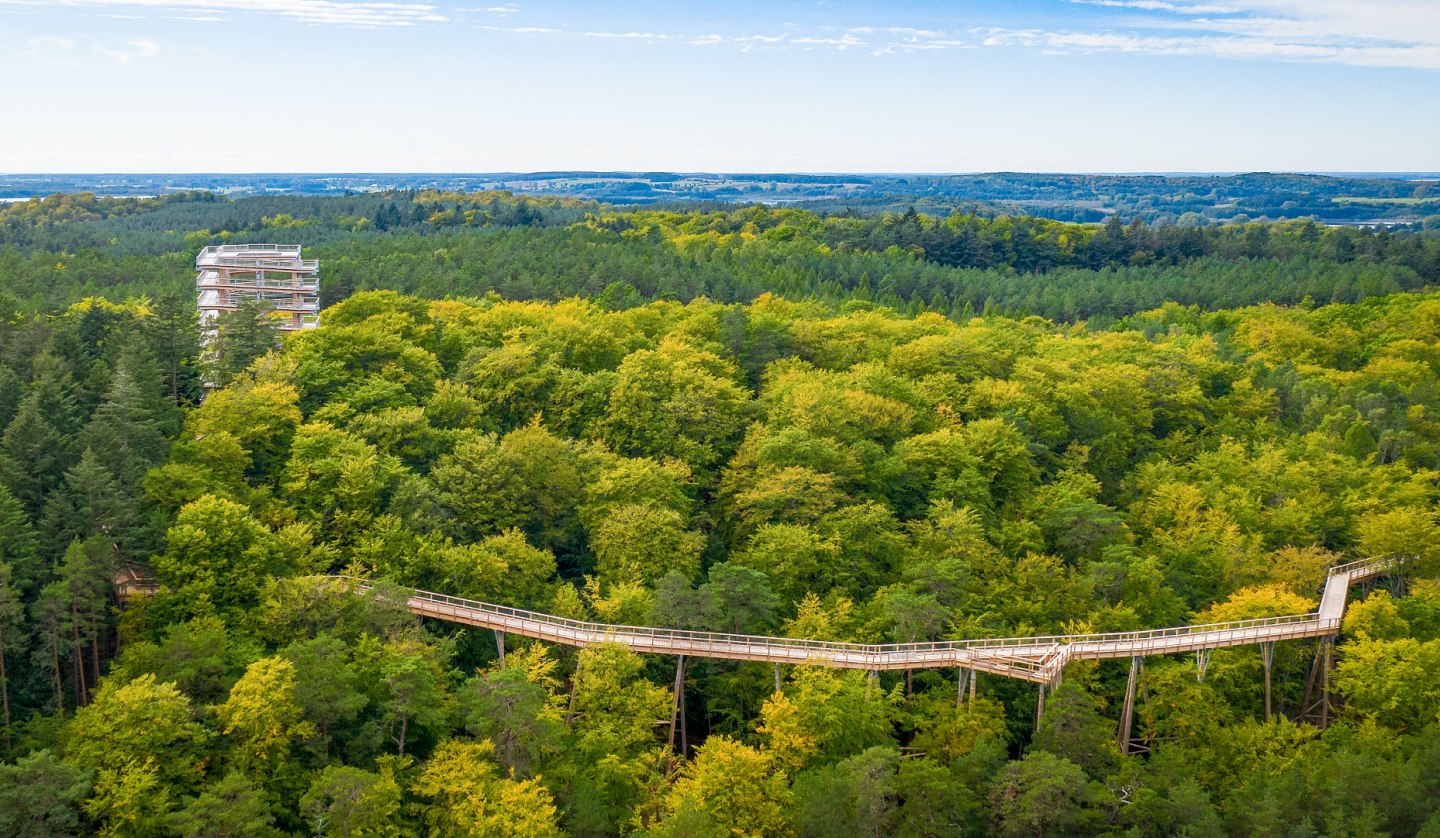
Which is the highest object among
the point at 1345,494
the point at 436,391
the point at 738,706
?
the point at 436,391

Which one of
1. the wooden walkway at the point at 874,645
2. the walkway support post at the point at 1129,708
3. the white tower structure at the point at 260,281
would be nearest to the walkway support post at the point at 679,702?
the wooden walkway at the point at 874,645

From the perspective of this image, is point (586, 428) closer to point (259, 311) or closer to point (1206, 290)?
point (259, 311)

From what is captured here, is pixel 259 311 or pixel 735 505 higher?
pixel 259 311

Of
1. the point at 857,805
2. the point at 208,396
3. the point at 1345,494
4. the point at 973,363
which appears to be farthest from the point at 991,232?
the point at 857,805

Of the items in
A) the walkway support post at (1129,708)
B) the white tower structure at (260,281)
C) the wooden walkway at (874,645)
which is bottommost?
the walkway support post at (1129,708)

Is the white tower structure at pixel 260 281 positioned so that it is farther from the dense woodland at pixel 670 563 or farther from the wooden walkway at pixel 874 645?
the wooden walkway at pixel 874 645

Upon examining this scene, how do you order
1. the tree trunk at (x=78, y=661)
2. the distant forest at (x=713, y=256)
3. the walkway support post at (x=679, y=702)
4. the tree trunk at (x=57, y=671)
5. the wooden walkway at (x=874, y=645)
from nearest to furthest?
the tree trunk at (x=57, y=671) < the tree trunk at (x=78, y=661) < the wooden walkway at (x=874, y=645) < the walkway support post at (x=679, y=702) < the distant forest at (x=713, y=256)
